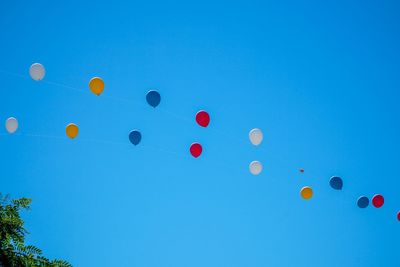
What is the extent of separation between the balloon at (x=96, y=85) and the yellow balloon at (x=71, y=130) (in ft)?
2.12

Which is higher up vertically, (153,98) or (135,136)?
(153,98)

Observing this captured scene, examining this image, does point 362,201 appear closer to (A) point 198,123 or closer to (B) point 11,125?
(A) point 198,123

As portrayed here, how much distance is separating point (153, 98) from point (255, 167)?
75.0 inches

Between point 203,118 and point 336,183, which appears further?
point 336,183

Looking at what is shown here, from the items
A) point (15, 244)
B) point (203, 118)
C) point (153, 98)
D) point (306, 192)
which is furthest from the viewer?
point (306, 192)

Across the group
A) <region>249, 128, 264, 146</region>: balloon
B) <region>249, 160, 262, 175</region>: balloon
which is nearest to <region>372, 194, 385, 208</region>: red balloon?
<region>249, 160, 262, 175</region>: balloon

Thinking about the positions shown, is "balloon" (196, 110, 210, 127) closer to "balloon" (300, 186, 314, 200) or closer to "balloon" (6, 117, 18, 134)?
"balloon" (300, 186, 314, 200)

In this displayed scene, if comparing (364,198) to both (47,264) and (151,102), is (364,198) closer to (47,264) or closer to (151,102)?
(151,102)

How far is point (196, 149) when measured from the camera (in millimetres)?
6078

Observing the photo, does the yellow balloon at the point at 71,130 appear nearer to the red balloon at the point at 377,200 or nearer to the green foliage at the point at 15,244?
the green foliage at the point at 15,244

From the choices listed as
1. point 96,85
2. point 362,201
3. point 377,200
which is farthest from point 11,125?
point 377,200

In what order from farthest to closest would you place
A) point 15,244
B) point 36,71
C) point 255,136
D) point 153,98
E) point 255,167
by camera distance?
point 255,167 < point 255,136 < point 153,98 < point 36,71 < point 15,244

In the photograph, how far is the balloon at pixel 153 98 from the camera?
18.3 feet

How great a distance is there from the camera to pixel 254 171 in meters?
6.25
